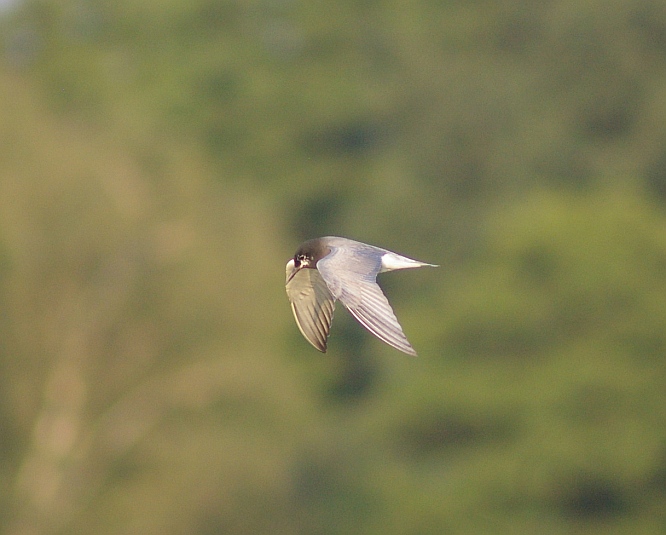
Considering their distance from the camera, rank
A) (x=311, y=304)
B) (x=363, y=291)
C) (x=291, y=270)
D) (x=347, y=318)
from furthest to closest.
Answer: (x=347, y=318), (x=291, y=270), (x=311, y=304), (x=363, y=291)

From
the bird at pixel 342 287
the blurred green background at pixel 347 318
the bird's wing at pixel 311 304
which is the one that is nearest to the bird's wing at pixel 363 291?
the bird at pixel 342 287

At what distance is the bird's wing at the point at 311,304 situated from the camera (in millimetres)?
7523

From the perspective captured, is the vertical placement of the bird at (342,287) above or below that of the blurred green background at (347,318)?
below

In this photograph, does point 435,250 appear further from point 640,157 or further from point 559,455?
point 559,455

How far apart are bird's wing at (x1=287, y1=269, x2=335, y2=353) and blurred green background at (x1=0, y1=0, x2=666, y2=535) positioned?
767cm

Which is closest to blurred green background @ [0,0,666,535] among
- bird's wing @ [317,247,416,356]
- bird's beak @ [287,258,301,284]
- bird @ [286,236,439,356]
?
bird's beak @ [287,258,301,284]

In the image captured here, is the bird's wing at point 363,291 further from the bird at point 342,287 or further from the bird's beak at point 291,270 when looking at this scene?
the bird's beak at point 291,270

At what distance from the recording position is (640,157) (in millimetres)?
31938

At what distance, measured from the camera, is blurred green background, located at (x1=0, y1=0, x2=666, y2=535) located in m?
15.6

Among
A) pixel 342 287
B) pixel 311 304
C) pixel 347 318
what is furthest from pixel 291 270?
pixel 347 318

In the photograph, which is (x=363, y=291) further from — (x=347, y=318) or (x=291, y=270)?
(x=347, y=318)

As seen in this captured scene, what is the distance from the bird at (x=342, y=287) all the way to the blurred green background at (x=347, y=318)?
305 inches

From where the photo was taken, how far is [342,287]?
6.68 metres

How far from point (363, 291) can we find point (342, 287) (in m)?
0.09
